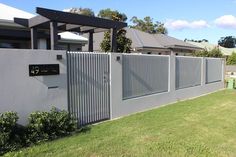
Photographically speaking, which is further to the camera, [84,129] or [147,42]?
[147,42]

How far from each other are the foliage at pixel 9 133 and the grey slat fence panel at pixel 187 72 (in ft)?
31.1

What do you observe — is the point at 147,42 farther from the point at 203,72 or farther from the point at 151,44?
the point at 203,72

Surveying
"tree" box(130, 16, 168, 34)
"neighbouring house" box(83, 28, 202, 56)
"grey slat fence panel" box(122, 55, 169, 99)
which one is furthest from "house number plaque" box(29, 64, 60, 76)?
"tree" box(130, 16, 168, 34)

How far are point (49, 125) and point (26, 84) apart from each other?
112 centimetres

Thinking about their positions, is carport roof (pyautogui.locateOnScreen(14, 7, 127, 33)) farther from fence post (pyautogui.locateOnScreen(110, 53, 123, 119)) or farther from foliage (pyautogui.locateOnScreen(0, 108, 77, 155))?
foliage (pyautogui.locateOnScreen(0, 108, 77, 155))

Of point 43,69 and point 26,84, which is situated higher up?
point 43,69

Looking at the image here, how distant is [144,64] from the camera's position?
39.0 ft

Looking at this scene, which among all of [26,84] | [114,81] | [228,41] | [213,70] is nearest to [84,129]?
[26,84]

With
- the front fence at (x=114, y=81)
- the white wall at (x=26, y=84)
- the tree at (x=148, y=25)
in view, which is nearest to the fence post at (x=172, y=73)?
the front fence at (x=114, y=81)

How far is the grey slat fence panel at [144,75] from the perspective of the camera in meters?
10.9

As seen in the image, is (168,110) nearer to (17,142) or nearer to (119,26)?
(119,26)

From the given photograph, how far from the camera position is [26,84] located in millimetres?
7340

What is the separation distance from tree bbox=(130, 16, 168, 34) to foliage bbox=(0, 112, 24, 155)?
54.7 m

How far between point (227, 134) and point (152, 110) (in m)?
3.91
